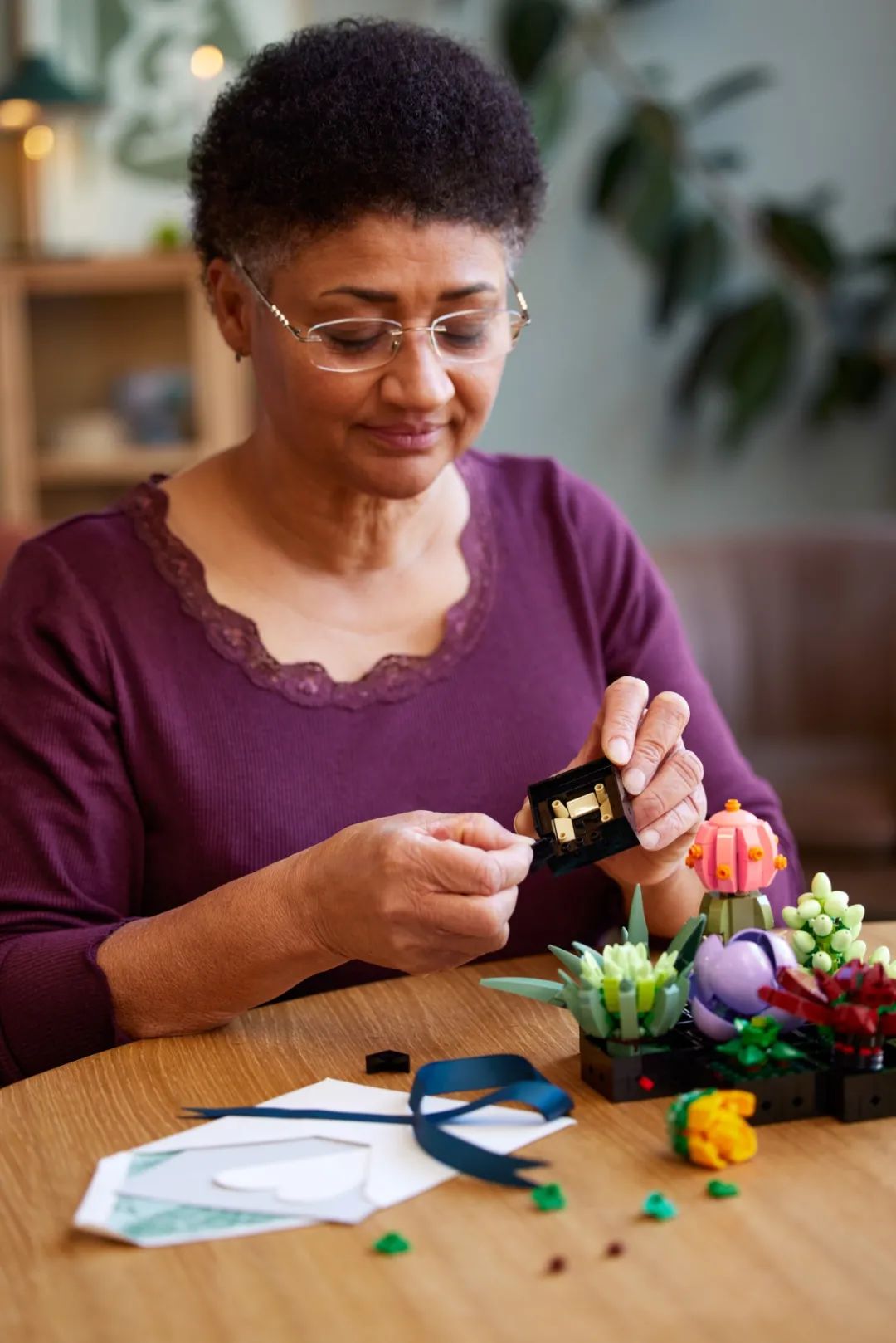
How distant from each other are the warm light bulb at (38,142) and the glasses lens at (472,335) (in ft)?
8.95

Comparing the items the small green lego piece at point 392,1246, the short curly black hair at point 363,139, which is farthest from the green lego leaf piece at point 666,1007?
the short curly black hair at point 363,139

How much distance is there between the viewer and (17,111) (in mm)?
3592

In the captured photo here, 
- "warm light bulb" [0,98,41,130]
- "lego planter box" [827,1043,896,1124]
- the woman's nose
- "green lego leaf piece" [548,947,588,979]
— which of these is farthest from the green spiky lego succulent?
"warm light bulb" [0,98,41,130]

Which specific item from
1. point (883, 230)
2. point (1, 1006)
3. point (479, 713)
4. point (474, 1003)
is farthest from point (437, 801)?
point (883, 230)

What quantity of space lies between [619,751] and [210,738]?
1.34 ft

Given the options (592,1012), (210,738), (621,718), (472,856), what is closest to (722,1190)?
(592,1012)

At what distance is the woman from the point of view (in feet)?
3.83

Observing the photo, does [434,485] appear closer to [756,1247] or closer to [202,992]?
[202,992]

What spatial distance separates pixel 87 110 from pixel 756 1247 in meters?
3.48

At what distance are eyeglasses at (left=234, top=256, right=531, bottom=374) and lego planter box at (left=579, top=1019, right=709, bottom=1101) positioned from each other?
0.59m

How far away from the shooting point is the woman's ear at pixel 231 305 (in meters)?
1.40

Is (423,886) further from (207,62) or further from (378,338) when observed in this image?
(207,62)

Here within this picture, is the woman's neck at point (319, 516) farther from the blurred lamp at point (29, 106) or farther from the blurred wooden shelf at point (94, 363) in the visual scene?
the blurred lamp at point (29, 106)

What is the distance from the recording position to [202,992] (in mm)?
1128
